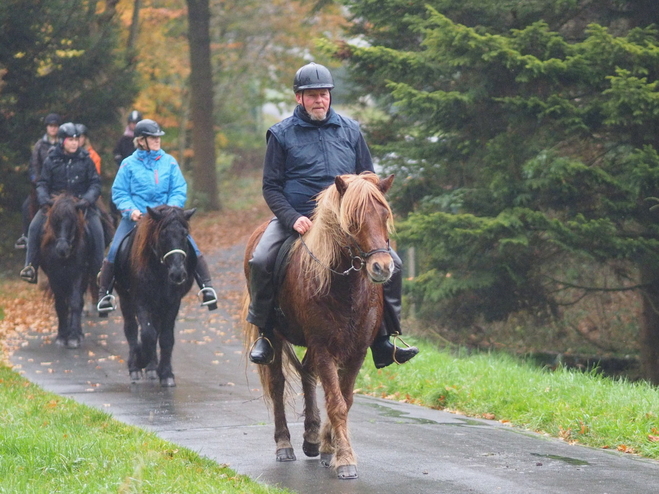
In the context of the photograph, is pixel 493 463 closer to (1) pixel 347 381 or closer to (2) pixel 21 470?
(1) pixel 347 381

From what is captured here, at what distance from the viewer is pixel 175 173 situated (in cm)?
1209

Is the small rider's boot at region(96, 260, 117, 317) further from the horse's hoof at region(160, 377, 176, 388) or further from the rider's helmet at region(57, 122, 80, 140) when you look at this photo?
the rider's helmet at region(57, 122, 80, 140)

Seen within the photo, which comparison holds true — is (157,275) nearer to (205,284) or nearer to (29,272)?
(205,284)

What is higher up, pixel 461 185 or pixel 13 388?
pixel 461 185

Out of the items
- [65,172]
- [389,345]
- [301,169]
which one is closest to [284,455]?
[389,345]

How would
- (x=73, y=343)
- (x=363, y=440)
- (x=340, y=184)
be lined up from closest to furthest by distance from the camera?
(x=340, y=184) < (x=363, y=440) < (x=73, y=343)

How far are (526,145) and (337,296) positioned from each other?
7061mm

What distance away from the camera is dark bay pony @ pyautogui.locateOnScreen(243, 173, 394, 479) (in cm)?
676

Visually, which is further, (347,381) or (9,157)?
(9,157)

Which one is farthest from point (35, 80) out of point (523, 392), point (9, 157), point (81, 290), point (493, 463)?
point (493, 463)

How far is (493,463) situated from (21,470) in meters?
3.29

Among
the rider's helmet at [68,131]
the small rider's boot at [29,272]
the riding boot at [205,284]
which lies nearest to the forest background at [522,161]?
the riding boot at [205,284]

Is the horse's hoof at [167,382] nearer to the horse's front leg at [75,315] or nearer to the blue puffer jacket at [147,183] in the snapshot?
the blue puffer jacket at [147,183]

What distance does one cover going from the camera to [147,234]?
11.5m
